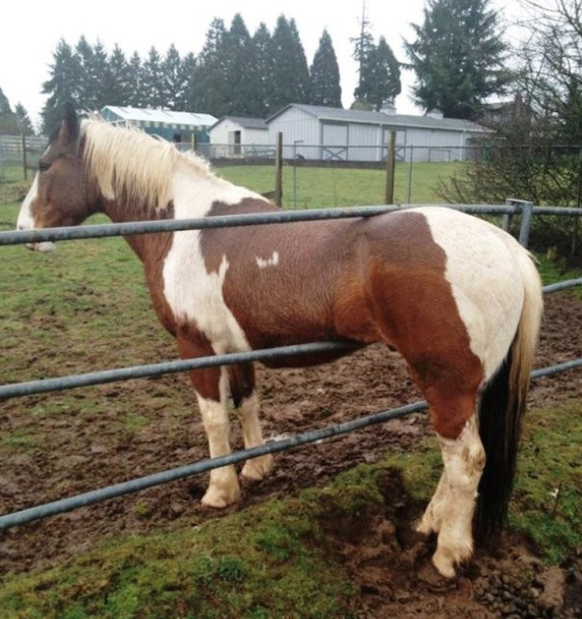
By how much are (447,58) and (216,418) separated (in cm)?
3699

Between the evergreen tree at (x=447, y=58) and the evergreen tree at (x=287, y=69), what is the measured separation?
17.6 m

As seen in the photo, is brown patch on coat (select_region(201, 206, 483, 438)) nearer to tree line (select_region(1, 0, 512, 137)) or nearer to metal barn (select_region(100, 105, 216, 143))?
metal barn (select_region(100, 105, 216, 143))

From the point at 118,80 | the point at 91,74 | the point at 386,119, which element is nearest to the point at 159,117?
the point at 386,119

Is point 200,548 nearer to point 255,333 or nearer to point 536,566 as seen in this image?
point 255,333

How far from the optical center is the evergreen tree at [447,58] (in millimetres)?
32719

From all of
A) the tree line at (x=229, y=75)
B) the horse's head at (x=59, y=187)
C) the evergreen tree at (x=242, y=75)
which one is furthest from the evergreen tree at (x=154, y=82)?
the horse's head at (x=59, y=187)

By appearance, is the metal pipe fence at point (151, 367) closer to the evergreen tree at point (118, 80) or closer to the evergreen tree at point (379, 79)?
the evergreen tree at point (379, 79)

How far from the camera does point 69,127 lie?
3.18 m

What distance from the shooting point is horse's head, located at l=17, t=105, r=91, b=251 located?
3219 millimetres

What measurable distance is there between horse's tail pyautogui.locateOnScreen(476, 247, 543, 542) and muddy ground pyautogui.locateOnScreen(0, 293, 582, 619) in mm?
184

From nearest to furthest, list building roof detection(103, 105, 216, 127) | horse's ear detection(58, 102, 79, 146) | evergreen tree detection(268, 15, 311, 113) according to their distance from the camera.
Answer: horse's ear detection(58, 102, 79, 146), building roof detection(103, 105, 216, 127), evergreen tree detection(268, 15, 311, 113)

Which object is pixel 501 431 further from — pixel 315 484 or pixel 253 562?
pixel 253 562

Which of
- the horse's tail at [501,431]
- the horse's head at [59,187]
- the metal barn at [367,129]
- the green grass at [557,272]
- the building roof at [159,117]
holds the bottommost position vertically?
the green grass at [557,272]

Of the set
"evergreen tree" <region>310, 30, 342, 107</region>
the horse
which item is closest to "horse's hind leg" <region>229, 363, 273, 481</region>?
the horse
